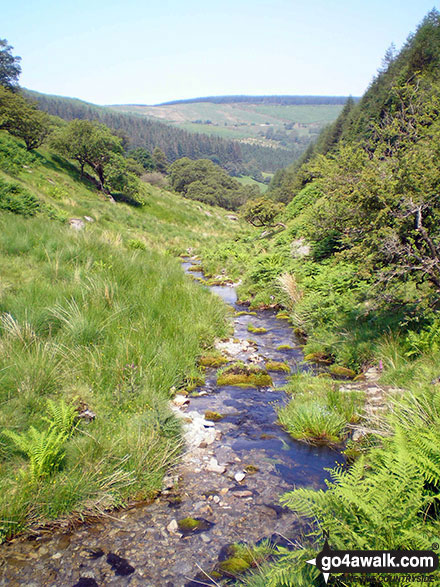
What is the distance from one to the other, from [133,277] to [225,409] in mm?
4405

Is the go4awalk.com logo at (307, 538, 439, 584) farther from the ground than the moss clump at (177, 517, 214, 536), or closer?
farther from the ground

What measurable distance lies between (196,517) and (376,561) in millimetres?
1807

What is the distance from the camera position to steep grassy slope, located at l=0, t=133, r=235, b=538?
3.46m

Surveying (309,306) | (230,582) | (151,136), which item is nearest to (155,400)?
(230,582)

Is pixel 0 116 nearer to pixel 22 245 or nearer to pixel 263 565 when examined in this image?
pixel 22 245

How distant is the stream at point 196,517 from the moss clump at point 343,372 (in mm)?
1898

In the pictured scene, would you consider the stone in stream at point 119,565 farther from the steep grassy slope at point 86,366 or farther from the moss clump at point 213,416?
the moss clump at point 213,416

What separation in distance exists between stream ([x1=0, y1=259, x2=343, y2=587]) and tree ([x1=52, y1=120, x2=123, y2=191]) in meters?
37.6

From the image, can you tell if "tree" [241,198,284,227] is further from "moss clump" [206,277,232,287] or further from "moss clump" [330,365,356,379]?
"moss clump" [330,365,356,379]

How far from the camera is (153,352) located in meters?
5.87

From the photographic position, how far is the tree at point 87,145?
3694 centimetres

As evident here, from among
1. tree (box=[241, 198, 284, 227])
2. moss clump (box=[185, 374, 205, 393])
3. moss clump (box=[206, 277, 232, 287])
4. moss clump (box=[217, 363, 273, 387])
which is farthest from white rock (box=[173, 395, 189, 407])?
tree (box=[241, 198, 284, 227])

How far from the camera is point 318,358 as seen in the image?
760 centimetres

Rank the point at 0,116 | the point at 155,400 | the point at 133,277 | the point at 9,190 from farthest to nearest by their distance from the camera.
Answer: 1. the point at 0,116
2. the point at 9,190
3. the point at 133,277
4. the point at 155,400
